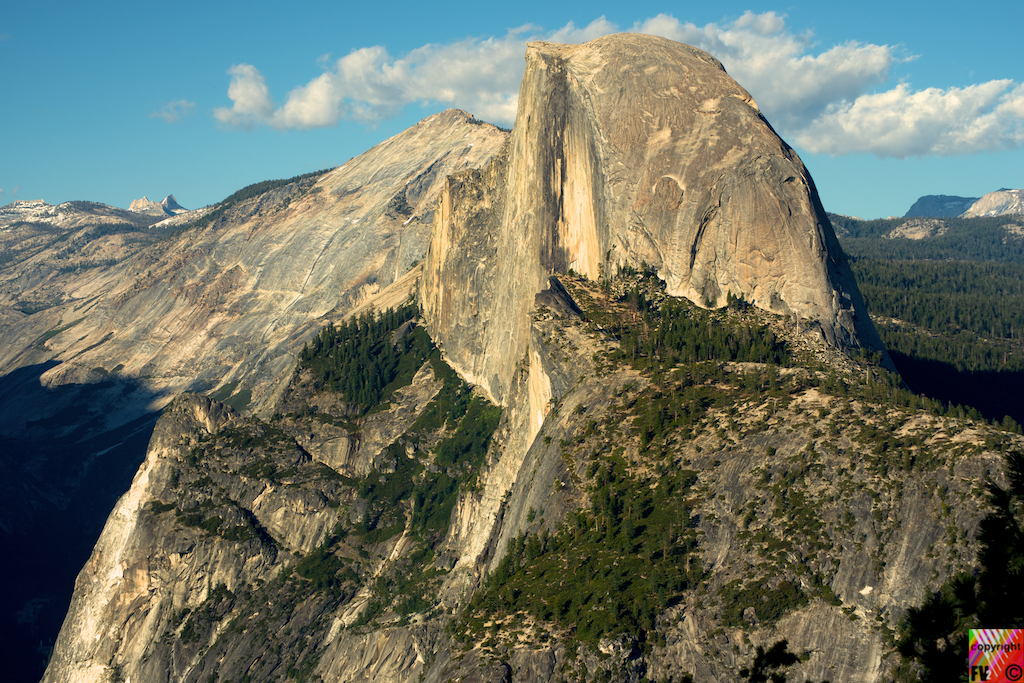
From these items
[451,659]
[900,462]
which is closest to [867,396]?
[900,462]

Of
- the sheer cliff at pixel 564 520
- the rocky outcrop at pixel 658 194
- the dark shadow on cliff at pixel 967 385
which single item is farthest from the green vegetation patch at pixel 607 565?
the dark shadow on cliff at pixel 967 385

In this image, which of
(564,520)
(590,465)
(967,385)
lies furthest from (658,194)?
(967,385)

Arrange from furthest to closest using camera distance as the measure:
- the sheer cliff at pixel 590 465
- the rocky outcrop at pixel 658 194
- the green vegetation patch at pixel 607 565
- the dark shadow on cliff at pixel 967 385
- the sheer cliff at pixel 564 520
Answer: the dark shadow on cliff at pixel 967 385 < the rocky outcrop at pixel 658 194 < the green vegetation patch at pixel 607 565 < the sheer cliff at pixel 590 465 < the sheer cliff at pixel 564 520

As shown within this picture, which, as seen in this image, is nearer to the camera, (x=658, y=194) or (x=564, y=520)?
(x=564, y=520)

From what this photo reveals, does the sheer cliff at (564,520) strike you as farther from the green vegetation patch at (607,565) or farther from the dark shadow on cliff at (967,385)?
the dark shadow on cliff at (967,385)

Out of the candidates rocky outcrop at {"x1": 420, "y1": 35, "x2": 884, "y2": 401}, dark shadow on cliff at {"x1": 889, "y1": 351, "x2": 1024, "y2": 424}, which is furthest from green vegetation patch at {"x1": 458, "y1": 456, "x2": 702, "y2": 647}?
dark shadow on cliff at {"x1": 889, "y1": 351, "x2": 1024, "y2": 424}

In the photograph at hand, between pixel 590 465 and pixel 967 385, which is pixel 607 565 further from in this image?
pixel 967 385

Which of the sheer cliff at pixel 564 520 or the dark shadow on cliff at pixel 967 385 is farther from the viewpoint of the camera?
the dark shadow on cliff at pixel 967 385

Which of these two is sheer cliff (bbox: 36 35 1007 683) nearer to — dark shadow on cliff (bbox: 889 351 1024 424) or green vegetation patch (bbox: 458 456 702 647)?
green vegetation patch (bbox: 458 456 702 647)
